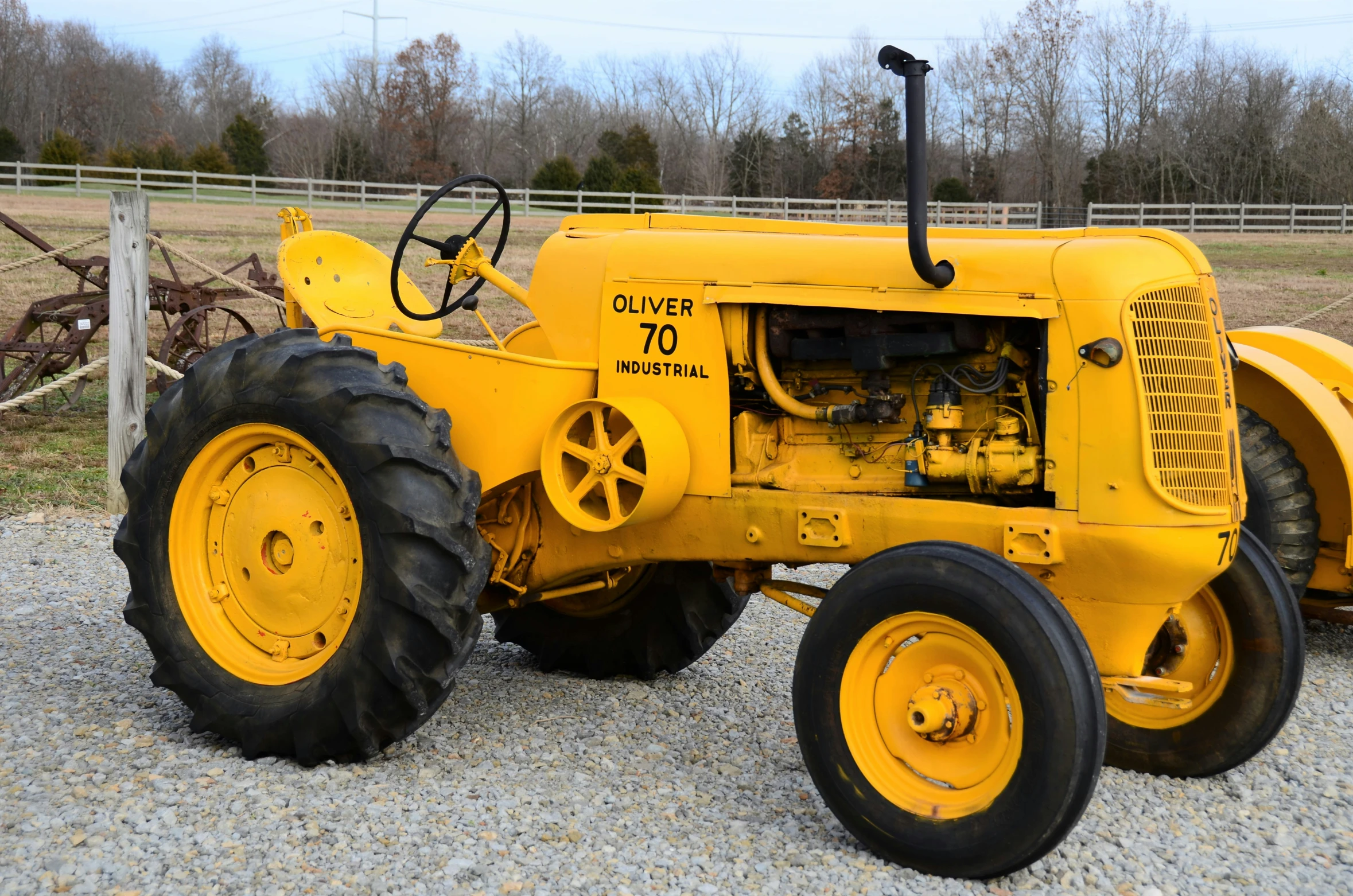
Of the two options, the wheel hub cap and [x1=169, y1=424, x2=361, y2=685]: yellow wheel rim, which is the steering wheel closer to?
[x1=169, y1=424, x2=361, y2=685]: yellow wheel rim

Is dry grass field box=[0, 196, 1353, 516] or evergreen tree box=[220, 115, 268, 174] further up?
evergreen tree box=[220, 115, 268, 174]

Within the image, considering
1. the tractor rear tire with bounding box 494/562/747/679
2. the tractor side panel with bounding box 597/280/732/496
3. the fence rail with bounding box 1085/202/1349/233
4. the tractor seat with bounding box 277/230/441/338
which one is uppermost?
the fence rail with bounding box 1085/202/1349/233

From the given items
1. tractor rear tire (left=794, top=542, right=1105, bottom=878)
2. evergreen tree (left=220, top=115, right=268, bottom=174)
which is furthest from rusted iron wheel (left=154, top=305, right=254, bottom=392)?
evergreen tree (left=220, top=115, right=268, bottom=174)

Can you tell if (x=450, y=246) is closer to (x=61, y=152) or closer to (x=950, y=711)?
(x=950, y=711)

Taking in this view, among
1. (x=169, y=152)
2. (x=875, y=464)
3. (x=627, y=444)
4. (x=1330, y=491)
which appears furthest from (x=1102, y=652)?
(x=169, y=152)

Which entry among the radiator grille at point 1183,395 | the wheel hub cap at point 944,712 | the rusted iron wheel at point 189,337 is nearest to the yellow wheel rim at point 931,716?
the wheel hub cap at point 944,712

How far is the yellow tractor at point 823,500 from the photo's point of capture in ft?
11.0

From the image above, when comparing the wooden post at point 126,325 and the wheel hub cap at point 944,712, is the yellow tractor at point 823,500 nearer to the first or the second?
the wheel hub cap at point 944,712

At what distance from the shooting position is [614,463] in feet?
13.0

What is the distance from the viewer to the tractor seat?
4.86m

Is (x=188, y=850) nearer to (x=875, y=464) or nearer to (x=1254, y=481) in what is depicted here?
(x=875, y=464)

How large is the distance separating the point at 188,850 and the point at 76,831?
1.13 feet

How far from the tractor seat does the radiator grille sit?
2.72m

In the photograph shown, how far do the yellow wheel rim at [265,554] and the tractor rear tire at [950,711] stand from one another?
162 cm
